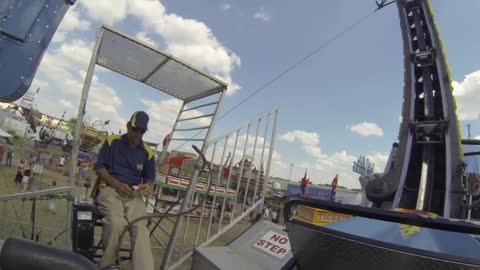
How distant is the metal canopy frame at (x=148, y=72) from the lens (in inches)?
126

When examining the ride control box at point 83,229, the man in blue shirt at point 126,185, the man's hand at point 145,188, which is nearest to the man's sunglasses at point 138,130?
the man in blue shirt at point 126,185

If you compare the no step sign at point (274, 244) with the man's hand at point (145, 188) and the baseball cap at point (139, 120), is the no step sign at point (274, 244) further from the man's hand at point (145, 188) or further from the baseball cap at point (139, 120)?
the baseball cap at point (139, 120)

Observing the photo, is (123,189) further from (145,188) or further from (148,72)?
(148,72)

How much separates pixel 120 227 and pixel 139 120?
994 millimetres

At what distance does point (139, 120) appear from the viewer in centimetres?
301

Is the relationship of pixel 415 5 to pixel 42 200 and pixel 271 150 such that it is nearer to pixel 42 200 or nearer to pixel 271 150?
pixel 271 150

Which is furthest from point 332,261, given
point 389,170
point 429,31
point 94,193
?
point 429,31

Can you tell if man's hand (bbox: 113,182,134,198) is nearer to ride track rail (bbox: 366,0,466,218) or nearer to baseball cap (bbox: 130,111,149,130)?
baseball cap (bbox: 130,111,149,130)

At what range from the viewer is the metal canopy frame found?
321 cm

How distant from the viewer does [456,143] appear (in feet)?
13.1

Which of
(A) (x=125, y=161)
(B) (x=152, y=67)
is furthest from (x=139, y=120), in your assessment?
(B) (x=152, y=67)

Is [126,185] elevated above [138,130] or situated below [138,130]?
below

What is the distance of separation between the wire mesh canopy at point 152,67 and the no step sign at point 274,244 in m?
1.85

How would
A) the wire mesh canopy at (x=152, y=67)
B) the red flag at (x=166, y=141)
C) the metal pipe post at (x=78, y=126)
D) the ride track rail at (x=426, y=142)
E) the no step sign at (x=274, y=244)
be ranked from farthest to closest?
1. the red flag at (x=166, y=141)
2. the ride track rail at (x=426, y=142)
3. the wire mesh canopy at (x=152, y=67)
4. the no step sign at (x=274, y=244)
5. the metal pipe post at (x=78, y=126)
